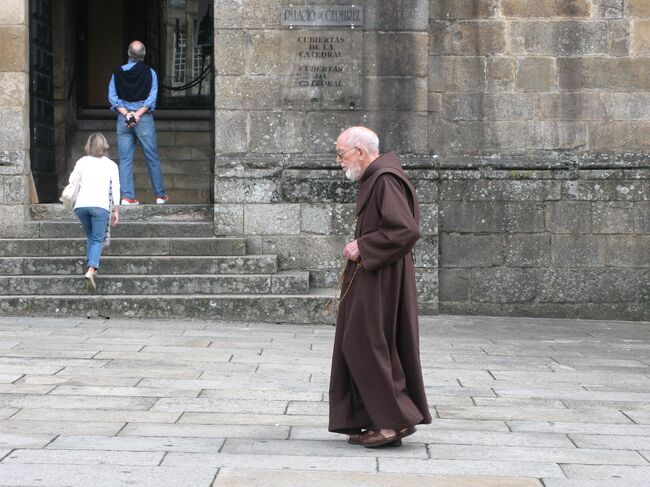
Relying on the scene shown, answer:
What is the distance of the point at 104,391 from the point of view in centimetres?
718

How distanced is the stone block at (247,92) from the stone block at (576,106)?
2745 mm

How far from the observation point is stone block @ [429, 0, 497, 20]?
11.6 meters

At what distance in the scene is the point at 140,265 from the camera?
11062 mm

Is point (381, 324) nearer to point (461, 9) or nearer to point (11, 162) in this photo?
point (461, 9)

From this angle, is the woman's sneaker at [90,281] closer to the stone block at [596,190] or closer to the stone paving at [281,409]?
the stone paving at [281,409]

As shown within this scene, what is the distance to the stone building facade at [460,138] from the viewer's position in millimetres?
11398

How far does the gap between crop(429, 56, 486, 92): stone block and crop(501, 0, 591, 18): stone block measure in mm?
577

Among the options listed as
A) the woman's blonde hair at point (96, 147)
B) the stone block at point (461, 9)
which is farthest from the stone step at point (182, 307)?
the stone block at point (461, 9)

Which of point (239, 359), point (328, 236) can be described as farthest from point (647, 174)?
point (239, 359)

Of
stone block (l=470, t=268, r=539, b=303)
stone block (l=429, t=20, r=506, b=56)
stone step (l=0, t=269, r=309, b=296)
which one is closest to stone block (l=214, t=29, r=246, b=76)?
stone block (l=429, t=20, r=506, b=56)

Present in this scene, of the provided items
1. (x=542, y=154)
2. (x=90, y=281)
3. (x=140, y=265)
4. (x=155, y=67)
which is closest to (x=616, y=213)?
(x=542, y=154)

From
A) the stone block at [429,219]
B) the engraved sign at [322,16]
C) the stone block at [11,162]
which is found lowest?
the stone block at [429,219]

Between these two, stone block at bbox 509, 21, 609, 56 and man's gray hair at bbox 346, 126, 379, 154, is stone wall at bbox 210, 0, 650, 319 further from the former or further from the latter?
man's gray hair at bbox 346, 126, 379, 154

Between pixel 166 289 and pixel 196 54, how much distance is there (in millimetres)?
6549
